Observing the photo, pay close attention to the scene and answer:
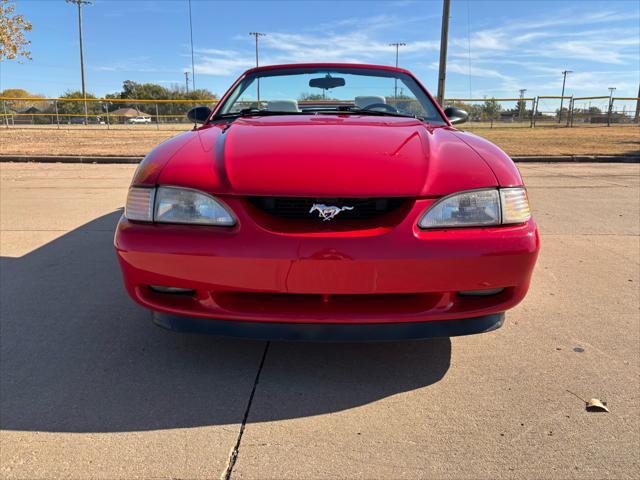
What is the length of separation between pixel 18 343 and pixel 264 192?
153 cm

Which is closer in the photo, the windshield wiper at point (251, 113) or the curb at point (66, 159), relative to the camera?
the windshield wiper at point (251, 113)

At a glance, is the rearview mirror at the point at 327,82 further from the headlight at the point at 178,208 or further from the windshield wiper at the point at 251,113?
the headlight at the point at 178,208

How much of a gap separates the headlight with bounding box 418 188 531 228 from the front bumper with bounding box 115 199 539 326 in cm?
3

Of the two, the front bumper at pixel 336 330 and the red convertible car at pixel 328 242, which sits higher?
the red convertible car at pixel 328 242

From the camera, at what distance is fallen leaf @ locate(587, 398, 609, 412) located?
71.7 inches

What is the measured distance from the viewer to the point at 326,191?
175 centimetres

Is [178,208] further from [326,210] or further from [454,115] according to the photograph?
[454,115]

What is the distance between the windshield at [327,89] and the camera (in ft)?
10.7

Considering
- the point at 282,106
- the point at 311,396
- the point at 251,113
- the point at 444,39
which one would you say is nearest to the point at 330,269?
the point at 311,396

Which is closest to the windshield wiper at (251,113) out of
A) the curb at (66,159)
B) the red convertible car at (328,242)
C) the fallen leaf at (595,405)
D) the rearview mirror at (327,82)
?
the rearview mirror at (327,82)

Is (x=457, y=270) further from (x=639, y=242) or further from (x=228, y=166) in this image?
(x=639, y=242)

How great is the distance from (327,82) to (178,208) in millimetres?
2178

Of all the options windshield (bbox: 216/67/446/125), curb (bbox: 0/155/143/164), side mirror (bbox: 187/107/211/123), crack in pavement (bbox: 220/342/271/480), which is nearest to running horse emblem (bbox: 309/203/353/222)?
crack in pavement (bbox: 220/342/271/480)

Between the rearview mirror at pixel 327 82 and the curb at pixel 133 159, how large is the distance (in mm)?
7365
